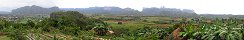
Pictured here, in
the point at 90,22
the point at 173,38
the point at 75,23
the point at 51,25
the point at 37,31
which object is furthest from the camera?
the point at 90,22

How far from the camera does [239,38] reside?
24.2 metres

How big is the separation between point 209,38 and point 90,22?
160 ft

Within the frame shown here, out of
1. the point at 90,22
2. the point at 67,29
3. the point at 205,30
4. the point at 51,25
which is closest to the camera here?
the point at 205,30

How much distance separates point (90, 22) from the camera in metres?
71.9

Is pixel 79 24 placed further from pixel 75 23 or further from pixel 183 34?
pixel 183 34

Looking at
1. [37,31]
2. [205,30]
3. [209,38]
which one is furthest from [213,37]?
[37,31]

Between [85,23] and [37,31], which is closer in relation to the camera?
[37,31]

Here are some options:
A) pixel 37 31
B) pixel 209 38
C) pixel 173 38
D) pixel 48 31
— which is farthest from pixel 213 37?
pixel 48 31

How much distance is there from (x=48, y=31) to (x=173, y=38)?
95.7 feet

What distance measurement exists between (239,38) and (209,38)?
71.5 inches

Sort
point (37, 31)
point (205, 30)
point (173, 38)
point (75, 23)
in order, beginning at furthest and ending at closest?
1. point (75, 23)
2. point (37, 31)
3. point (173, 38)
4. point (205, 30)

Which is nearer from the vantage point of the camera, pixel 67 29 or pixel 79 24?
pixel 67 29

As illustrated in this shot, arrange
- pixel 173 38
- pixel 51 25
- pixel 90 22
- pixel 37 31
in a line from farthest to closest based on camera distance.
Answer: pixel 90 22 < pixel 51 25 < pixel 37 31 < pixel 173 38

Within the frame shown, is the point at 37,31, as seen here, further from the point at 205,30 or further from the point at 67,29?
the point at 205,30
